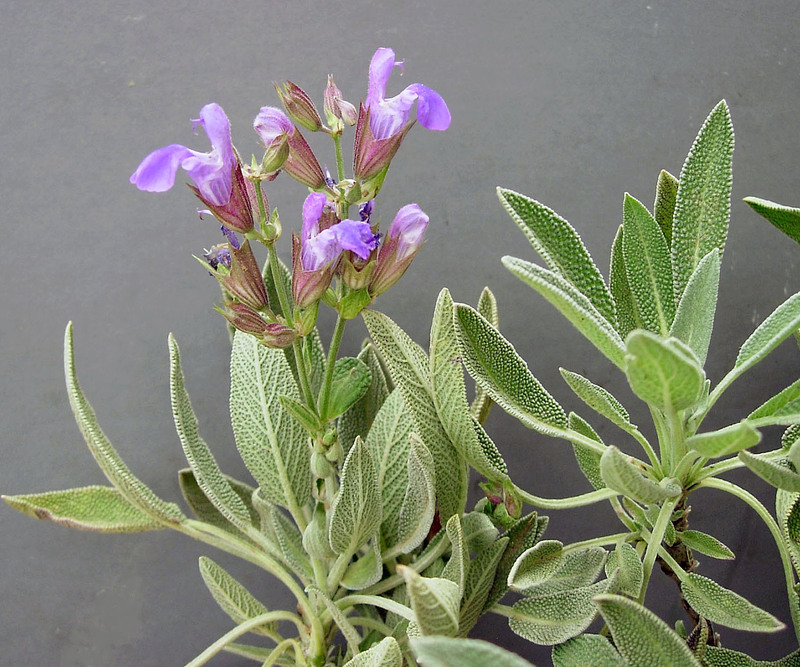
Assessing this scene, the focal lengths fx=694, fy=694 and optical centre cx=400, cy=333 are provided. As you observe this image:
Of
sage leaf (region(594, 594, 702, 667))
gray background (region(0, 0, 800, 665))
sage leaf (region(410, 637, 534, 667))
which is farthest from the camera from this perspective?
gray background (region(0, 0, 800, 665))

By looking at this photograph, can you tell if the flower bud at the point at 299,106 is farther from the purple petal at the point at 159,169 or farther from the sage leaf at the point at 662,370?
the sage leaf at the point at 662,370

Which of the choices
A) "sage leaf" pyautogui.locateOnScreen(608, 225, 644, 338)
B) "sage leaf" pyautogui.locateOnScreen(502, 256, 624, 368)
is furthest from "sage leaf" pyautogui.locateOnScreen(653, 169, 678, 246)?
"sage leaf" pyautogui.locateOnScreen(502, 256, 624, 368)

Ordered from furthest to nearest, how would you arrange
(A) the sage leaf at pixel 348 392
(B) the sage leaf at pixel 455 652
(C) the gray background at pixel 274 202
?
(C) the gray background at pixel 274 202 < (A) the sage leaf at pixel 348 392 < (B) the sage leaf at pixel 455 652

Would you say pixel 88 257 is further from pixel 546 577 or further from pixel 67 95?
pixel 546 577

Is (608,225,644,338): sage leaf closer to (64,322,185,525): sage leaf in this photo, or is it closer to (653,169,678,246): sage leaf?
(653,169,678,246): sage leaf

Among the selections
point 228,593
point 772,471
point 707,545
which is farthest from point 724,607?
point 228,593

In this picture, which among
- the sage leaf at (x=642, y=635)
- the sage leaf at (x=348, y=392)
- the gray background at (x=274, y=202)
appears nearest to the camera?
the sage leaf at (x=642, y=635)

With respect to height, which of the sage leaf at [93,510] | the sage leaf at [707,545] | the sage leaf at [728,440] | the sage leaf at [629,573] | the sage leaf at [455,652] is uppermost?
the sage leaf at [728,440]

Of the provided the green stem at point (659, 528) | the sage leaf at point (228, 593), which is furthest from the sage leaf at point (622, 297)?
the sage leaf at point (228, 593)
